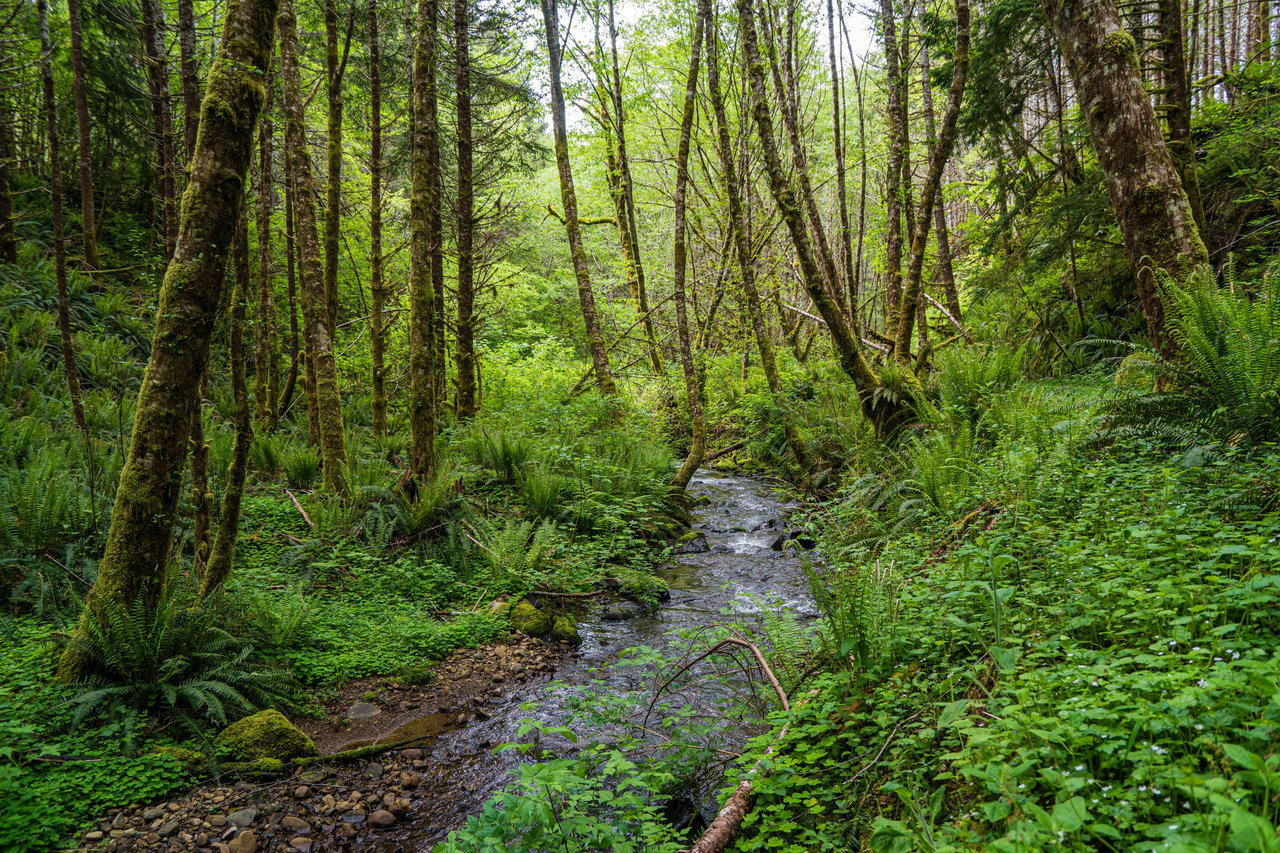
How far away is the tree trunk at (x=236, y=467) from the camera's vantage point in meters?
4.26

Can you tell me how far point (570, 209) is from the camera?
11.5m

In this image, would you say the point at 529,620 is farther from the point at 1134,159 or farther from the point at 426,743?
the point at 1134,159

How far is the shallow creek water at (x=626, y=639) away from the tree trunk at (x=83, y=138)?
932cm

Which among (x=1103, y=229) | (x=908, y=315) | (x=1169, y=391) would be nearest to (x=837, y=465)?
(x=908, y=315)

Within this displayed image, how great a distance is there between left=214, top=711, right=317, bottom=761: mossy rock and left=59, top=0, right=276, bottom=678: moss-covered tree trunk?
3.25 feet

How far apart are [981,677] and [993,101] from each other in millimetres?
8789

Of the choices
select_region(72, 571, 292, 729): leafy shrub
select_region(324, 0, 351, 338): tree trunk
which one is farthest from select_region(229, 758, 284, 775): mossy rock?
select_region(324, 0, 351, 338): tree trunk

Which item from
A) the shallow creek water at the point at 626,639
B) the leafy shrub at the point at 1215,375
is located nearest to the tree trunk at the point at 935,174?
the shallow creek water at the point at 626,639

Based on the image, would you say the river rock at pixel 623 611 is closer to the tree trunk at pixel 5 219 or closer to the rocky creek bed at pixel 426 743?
the rocky creek bed at pixel 426 743

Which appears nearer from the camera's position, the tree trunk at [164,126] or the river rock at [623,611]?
the river rock at [623,611]

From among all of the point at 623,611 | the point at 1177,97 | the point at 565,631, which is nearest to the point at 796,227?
the point at 1177,97

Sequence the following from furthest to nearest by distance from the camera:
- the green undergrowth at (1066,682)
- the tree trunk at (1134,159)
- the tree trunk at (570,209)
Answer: the tree trunk at (570,209), the tree trunk at (1134,159), the green undergrowth at (1066,682)

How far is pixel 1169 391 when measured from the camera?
4211 mm

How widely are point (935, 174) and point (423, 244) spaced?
636cm
